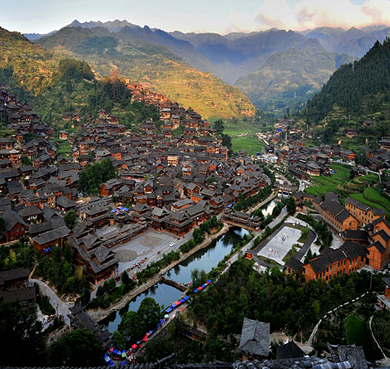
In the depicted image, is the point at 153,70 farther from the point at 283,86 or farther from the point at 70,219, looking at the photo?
the point at 70,219

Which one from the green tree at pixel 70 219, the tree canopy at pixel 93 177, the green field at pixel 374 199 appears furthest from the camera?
the tree canopy at pixel 93 177

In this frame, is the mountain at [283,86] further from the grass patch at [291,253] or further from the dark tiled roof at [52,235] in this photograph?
the dark tiled roof at [52,235]

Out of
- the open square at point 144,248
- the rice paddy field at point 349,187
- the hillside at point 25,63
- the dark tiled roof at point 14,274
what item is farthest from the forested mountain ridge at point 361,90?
the dark tiled roof at point 14,274

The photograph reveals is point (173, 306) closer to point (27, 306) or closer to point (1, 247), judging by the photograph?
point (27, 306)

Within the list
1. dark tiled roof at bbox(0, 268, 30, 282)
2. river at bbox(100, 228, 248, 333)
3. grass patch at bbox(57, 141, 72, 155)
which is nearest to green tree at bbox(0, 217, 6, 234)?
dark tiled roof at bbox(0, 268, 30, 282)

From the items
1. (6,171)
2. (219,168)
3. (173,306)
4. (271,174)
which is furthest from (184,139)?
(173,306)

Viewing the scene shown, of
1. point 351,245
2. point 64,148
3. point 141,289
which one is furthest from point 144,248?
point 64,148

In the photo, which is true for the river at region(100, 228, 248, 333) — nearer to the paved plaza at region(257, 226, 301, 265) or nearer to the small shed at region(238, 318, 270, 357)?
the paved plaza at region(257, 226, 301, 265)
